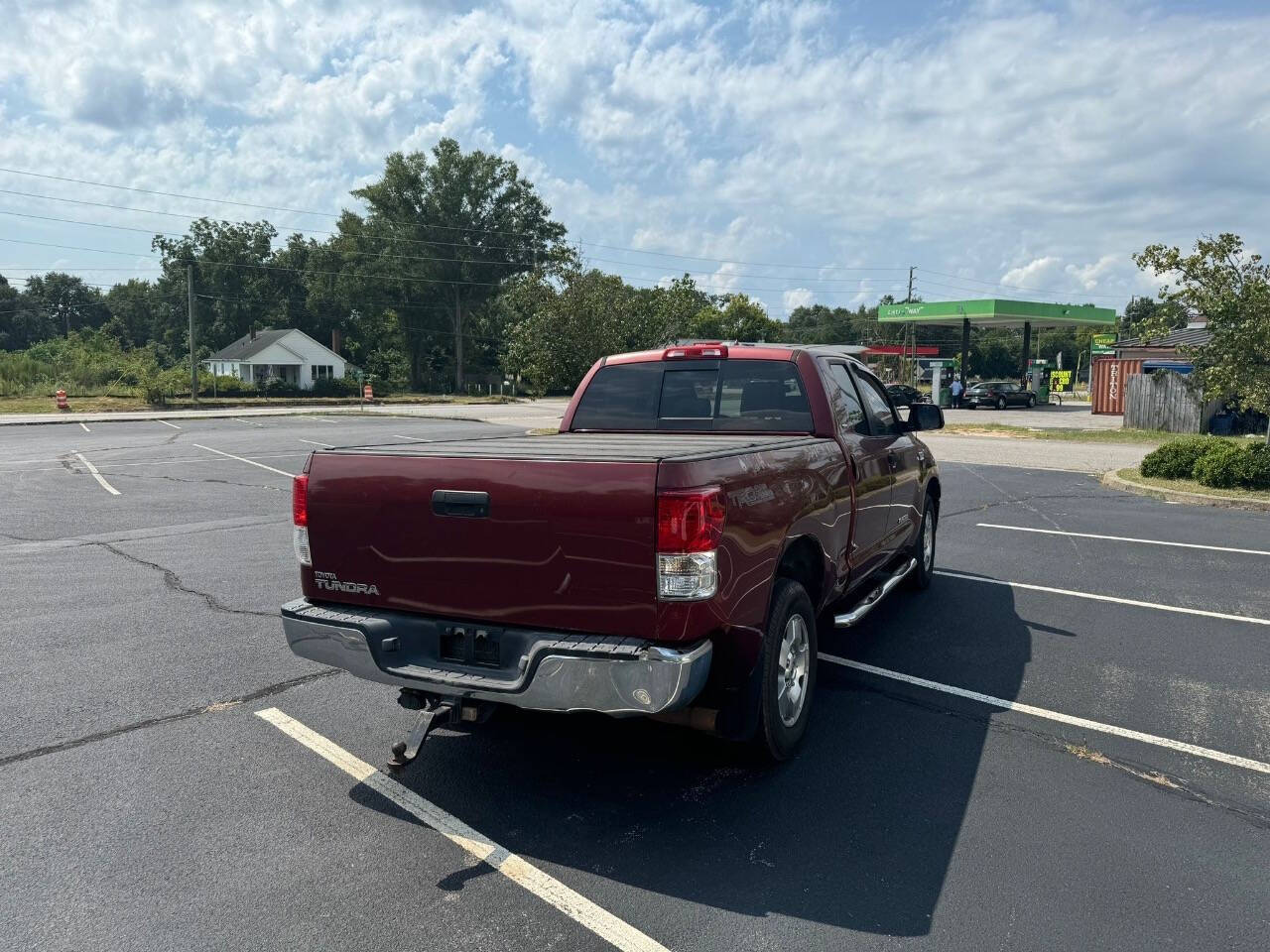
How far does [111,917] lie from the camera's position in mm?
2990

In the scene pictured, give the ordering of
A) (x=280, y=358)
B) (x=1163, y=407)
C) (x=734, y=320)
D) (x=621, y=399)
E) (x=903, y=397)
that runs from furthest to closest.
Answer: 1. (x=734, y=320)
2. (x=280, y=358)
3. (x=1163, y=407)
4. (x=903, y=397)
5. (x=621, y=399)

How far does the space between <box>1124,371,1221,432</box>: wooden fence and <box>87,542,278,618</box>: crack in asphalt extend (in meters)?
27.6

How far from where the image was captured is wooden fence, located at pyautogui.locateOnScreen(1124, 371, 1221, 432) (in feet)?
90.3

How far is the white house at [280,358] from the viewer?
73.1m

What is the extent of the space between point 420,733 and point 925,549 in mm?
4911

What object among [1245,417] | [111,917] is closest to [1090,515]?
[111,917]

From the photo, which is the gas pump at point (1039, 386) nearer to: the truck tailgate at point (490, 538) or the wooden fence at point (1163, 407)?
the wooden fence at point (1163, 407)

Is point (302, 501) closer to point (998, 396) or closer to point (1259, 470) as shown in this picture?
point (1259, 470)

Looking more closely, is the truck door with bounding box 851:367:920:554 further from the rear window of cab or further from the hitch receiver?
the hitch receiver

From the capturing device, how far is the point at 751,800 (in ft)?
12.6

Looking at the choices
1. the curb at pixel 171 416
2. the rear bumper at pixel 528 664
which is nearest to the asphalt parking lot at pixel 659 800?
the rear bumper at pixel 528 664

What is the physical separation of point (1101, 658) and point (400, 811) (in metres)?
4.44

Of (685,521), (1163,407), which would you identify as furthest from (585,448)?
(1163,407)

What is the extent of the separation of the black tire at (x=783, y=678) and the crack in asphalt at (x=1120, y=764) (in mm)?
852
